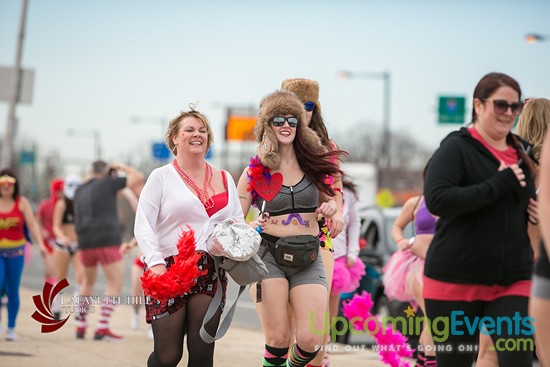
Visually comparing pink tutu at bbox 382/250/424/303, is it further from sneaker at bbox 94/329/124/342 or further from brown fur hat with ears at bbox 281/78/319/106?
sneaker at bbox 94/329/124/342

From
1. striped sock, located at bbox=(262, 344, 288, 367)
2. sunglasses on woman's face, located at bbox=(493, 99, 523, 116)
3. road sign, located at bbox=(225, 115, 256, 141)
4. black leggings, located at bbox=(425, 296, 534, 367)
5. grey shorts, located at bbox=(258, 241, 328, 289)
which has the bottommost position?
striped sock, located at bbox=(262, 344, 288, 367)

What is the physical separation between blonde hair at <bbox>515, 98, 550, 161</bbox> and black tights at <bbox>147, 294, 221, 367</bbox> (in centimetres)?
248

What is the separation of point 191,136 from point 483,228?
2349 mm

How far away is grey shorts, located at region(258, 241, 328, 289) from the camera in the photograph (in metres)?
7.13

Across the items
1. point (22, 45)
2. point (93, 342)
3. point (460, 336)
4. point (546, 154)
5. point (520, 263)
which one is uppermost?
point (22, 45)

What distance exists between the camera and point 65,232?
14828 mm

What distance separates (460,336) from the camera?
5.59 m

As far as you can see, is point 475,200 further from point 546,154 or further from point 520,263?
point 546,154

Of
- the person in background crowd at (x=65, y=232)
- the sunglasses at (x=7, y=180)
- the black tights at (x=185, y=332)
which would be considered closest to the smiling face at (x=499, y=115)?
the black tights at (x=185, y=332)

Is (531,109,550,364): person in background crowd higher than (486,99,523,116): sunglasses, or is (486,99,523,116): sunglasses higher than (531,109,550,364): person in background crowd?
(486,99,523,116): sunglasses

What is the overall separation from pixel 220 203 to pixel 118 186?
587cm

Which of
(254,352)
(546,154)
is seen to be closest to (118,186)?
(254,352)

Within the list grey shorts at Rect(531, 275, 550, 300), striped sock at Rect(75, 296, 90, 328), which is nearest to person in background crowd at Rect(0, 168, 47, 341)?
striped sock at Rect(75, 296, 90, 328)

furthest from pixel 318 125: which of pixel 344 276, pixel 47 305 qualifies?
pixel 47 305
